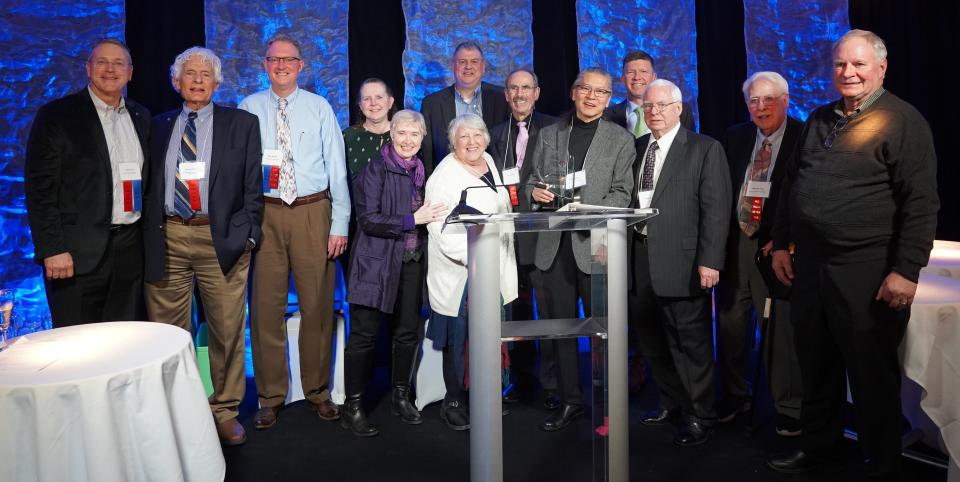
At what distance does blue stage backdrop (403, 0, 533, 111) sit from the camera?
4.77m

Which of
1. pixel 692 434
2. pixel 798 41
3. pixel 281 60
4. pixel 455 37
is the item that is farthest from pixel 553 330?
pixel 798 41

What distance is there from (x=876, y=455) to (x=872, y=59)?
4.93ft

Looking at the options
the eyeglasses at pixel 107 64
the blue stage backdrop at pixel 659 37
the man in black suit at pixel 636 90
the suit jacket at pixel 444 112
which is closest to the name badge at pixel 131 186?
the eyeglasses at pixel 107 64

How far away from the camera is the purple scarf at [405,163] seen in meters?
3.61

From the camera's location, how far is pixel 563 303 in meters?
3.35

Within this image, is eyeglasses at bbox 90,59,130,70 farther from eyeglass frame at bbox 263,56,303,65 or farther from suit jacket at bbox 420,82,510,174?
suit jacket at bbox 420,82,510,174

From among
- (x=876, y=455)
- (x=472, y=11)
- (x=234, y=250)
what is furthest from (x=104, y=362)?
(x=472, y=11)

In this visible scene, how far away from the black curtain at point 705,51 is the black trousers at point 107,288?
1383 mm

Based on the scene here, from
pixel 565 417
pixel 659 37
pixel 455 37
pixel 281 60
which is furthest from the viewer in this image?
pixel 659 37

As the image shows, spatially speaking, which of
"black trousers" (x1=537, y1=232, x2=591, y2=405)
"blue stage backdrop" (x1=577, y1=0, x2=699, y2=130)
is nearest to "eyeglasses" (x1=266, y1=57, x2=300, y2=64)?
"black trousers" (x1=537, y1=232, x2=591, y2=405)

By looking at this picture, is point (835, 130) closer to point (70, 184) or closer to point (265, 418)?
point (265, 418)

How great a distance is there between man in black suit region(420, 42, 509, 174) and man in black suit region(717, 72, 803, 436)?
4.49 ft

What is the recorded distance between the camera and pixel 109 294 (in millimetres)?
3361

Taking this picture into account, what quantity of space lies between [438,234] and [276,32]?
204 centimetres
